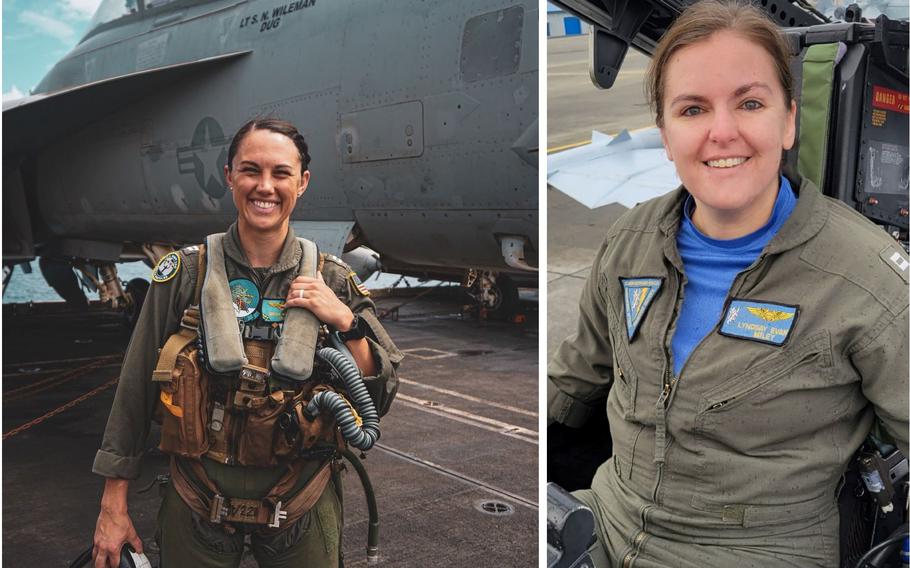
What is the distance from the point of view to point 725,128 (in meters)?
1.21

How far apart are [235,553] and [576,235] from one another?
6.62 meters

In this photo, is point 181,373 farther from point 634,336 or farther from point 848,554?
point 848,554

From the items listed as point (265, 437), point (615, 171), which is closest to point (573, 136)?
point (615, 171)

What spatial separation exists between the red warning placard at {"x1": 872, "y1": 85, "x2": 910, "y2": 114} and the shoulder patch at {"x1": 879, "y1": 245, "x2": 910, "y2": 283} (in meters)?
0.66

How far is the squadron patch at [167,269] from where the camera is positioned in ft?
7.16

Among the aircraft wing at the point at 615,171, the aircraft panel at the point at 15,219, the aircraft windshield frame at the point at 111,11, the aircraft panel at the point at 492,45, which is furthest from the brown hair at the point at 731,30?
the aircraft wing at the point at 615,171

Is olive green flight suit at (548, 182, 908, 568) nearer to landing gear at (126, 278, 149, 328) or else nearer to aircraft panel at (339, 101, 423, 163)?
landing gear at (126, 278, 149, 328)

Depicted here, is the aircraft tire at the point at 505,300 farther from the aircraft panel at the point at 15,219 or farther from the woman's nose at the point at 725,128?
the woman's nose at the point at 725,128

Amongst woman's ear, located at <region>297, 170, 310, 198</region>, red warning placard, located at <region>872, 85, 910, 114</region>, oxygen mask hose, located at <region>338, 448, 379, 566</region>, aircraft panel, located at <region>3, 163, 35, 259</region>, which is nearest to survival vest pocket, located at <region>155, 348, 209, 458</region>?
oxygen mask hose, located at <region>338, 448, 379, 566</region>

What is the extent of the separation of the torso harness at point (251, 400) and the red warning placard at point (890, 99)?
1.62 m

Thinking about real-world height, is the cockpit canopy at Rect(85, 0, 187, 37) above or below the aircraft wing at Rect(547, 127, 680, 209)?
above

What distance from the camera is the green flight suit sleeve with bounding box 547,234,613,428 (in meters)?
1.63

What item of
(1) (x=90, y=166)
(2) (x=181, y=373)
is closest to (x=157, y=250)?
(1) (x=90, y=166)

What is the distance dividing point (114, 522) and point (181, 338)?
2.09ft
